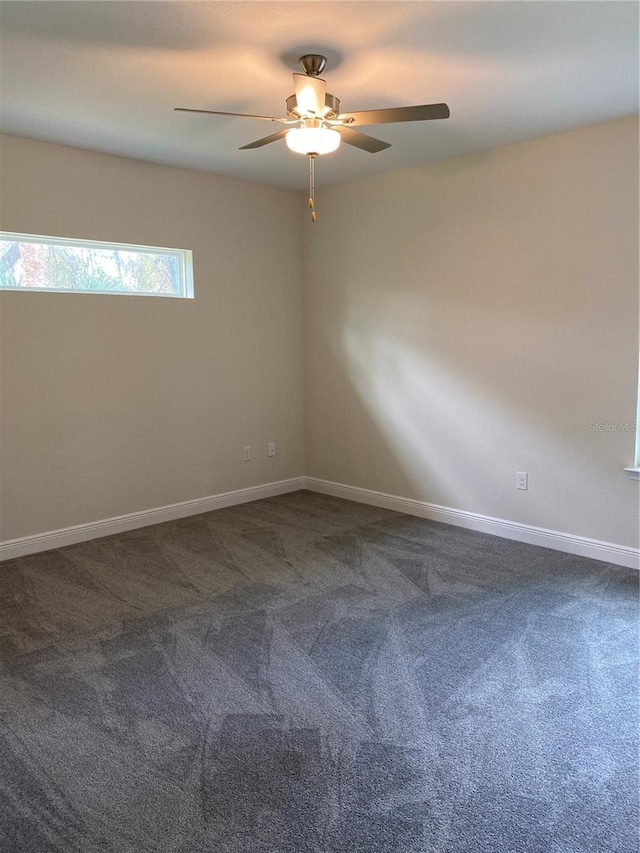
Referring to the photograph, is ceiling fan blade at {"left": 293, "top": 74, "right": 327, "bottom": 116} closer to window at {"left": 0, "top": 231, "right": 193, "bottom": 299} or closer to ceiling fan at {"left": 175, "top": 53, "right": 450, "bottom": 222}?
ceiling fan at {"left": 175, "top": 53, "right": 450, "bottom": 222}

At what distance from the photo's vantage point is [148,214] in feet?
Result: 14.1

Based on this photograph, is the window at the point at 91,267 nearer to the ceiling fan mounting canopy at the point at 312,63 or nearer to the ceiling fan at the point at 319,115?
the ceiling fan at the point at 319,115

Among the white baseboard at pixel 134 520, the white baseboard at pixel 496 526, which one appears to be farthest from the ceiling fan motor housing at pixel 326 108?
the white baseboard at pixel 134 520

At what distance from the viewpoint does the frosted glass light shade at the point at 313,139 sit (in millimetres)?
2529

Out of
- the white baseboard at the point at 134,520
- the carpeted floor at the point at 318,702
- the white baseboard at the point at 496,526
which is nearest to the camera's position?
the carpeted floor at the point at 318,702

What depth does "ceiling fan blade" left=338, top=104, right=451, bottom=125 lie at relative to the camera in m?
2.35

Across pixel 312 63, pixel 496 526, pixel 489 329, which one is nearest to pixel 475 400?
pixel 489 329

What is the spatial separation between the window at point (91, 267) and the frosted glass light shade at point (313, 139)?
2058mm

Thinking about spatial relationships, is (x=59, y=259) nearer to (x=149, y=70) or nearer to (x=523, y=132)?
(x=149, y=70)

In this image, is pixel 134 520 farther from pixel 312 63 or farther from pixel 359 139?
pixel 312 63

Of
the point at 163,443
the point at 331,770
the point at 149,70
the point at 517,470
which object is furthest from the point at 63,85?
the point at 517,470

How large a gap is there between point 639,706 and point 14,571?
3312 millimetres

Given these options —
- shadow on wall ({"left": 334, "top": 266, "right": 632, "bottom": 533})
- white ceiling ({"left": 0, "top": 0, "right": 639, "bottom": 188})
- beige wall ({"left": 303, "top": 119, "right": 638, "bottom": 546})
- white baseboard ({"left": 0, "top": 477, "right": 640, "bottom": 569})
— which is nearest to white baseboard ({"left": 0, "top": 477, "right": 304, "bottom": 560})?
white baseboard ({"left": 0, "top": 477, "right": 640, "bottom": 569})

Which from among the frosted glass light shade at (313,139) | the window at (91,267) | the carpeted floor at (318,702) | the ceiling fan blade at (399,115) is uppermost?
the ceiling fan blade at (399,115)
